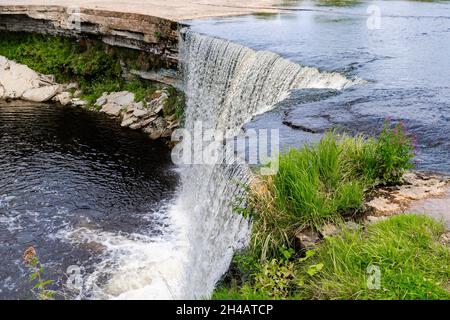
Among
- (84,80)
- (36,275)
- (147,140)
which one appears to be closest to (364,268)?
(36,275)

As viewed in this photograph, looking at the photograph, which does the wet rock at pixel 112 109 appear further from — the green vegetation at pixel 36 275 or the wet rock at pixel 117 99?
the green vegetation at pixel 36 275

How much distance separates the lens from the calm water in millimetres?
8914

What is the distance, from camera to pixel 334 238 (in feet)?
17.2

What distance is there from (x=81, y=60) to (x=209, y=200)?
1507 cm

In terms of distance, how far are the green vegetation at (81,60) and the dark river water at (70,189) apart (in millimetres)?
2465

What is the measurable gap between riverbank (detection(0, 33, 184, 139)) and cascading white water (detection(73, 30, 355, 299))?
394 cm

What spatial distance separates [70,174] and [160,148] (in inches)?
145

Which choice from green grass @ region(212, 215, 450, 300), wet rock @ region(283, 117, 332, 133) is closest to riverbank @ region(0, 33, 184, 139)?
wet rock @ region(283, 117, 332, 133)

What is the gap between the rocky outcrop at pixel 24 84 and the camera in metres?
22.7

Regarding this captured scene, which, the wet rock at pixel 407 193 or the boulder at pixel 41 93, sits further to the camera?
the boulder at pixel 41 93

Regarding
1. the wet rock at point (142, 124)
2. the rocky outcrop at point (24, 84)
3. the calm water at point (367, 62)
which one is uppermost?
the calm water at point (367, 62)

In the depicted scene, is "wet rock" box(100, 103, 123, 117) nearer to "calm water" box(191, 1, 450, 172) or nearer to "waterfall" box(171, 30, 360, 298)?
"waterfall" box(171, 30, 360, 298)

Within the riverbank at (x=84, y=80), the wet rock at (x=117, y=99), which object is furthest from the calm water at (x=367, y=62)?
the wet rock at (x=117, y=99)

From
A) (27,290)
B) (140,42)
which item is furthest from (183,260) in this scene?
(140,42)
